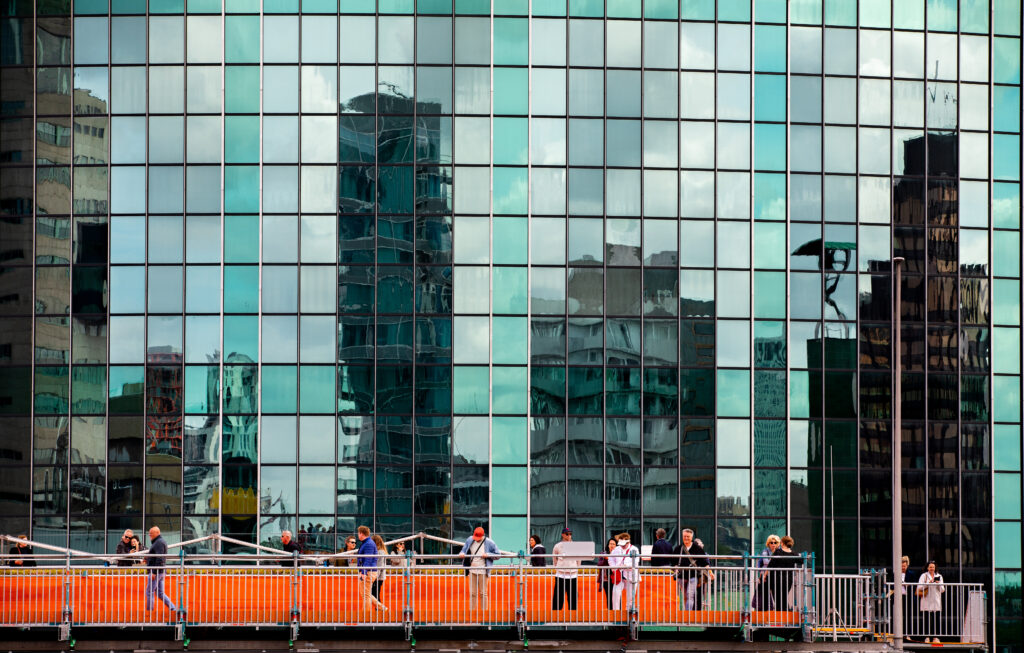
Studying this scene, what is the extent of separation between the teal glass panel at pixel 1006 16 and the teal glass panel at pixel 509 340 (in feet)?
64.8

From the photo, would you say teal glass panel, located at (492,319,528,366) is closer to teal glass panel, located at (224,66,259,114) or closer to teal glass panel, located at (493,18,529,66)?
teal glass panel, located at (493,18,529,66)

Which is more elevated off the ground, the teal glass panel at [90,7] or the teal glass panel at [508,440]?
the teal glass panel at [90,7]

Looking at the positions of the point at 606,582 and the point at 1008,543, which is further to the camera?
the point at 1008,543

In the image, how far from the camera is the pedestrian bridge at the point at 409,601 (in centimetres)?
2375

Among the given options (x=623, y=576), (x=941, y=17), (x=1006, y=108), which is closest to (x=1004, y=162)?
(x=1006, y=108)

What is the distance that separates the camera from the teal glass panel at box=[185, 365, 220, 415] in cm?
3984

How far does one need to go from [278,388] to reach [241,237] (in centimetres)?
524

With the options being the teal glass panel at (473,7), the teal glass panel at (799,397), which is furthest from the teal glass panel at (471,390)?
the teal glass panel at (473,7)

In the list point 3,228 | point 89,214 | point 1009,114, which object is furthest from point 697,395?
point 3,228

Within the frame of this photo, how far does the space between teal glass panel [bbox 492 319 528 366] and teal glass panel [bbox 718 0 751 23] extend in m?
12.7

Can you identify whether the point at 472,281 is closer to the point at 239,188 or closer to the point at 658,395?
the point at 658,395

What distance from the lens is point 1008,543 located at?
4128 centimetres

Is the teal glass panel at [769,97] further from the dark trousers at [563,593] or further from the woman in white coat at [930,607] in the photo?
the dark trousers at [563,593]

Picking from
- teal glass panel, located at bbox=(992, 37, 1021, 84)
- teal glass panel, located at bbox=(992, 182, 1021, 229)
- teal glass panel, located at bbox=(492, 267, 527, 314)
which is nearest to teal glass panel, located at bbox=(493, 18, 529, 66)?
teal glass panel, located at bbox=(492, 267, 527, 314)
